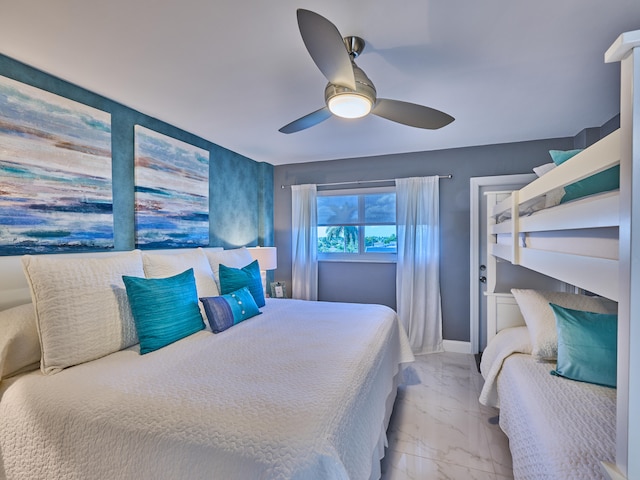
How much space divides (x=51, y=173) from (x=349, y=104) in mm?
1838

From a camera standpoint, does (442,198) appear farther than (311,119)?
Yes

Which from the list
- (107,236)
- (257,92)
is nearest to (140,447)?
(107,236)

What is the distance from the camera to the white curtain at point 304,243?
4.04m

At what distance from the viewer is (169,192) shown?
2693 millimetres

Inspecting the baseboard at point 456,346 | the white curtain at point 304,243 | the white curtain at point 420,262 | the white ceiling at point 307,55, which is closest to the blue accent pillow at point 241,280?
the white ceiling at point 307,55

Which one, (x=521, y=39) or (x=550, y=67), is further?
(x=550, y=67)

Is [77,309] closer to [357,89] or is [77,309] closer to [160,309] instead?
[160,309]

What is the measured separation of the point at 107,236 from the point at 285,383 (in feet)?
5.75

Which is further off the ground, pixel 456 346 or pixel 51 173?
pixel 51 173

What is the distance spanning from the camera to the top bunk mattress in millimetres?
1070

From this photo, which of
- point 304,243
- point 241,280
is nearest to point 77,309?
point 241,280

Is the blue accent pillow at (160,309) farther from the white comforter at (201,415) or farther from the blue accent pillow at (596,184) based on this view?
the blue accent pillow at (596,184)

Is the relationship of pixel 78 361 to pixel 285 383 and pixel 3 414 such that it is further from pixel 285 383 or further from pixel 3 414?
pixel 285 383

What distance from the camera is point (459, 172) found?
351 centimetres
